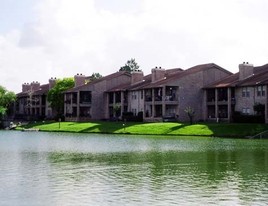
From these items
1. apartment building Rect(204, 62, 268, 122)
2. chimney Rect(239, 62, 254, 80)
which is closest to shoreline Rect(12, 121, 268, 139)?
apartment building Rect(204, 62, 268, 122)

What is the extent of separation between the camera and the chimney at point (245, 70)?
86125mm

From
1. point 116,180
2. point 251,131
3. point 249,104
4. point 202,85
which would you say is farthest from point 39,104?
point 116,180

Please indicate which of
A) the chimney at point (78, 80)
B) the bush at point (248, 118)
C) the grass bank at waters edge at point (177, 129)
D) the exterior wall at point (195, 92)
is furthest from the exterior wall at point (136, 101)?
the bush at point (248, 118)

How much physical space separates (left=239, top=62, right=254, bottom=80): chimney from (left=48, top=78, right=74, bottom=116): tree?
159 ft

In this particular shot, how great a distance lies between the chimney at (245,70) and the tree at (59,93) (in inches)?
1908

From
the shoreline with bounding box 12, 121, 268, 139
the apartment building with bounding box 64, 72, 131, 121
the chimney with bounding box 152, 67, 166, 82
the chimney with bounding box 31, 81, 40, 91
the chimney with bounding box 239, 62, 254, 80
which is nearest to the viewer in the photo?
the shoreline with bounding box 12, 121, 268, 139

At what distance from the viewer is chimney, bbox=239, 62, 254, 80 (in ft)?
283

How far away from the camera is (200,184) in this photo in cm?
2214

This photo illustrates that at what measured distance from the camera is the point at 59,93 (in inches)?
4815

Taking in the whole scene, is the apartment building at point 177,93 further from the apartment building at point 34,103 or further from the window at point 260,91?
the apartment building at point 34,103

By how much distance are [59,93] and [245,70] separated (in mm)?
50143

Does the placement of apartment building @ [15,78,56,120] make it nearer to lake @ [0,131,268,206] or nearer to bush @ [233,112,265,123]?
bush @ [233,112,265,123]

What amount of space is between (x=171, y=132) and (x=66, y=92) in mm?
48068

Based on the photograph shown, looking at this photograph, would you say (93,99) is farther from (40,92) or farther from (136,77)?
(40,92)
